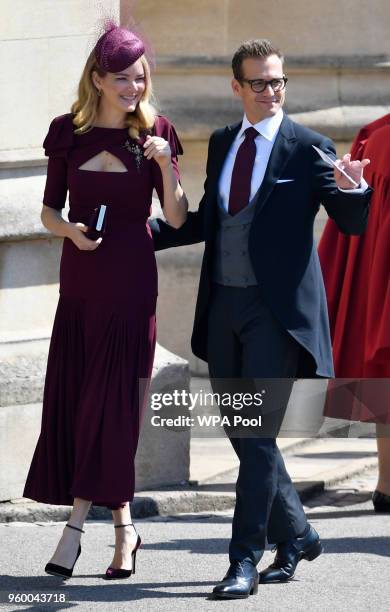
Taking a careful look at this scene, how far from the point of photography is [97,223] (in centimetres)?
607

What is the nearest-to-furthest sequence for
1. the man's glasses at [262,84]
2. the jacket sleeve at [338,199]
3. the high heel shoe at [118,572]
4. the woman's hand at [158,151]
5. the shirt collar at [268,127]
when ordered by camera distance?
the jacket sleeve at [338,199], the man's glasses at [262,84], the shirt collar at [268,127], the woman's hand at [158,151], the high heel shoe at [118,572]

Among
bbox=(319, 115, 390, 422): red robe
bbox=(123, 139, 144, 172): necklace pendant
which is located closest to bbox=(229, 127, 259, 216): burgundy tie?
bbox=(123, 139, 144, 172): necklace pendant

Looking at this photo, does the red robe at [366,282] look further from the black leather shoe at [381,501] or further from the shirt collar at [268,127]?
the shirt collar at [268,127]

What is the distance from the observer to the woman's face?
6.12m

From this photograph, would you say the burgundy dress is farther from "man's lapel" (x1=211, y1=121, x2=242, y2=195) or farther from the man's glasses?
the man's glasses

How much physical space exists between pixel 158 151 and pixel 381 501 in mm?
2180

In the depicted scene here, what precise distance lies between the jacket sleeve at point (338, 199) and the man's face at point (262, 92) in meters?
0.21

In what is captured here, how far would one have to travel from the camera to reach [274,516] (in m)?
6.08

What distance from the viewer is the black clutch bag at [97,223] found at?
607cm

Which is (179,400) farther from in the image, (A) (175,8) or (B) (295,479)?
(A) (175,8)

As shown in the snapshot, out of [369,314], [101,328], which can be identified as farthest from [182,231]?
[369,314]

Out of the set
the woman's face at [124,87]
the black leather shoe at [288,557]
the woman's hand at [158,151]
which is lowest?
the black leather shoe at [288,557]

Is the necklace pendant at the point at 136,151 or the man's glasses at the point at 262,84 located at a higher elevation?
the man's glasses at the point at 262,84

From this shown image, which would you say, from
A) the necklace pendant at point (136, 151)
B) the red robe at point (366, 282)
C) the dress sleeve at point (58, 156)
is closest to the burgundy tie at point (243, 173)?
the necklace pendant at point (136, 151)
